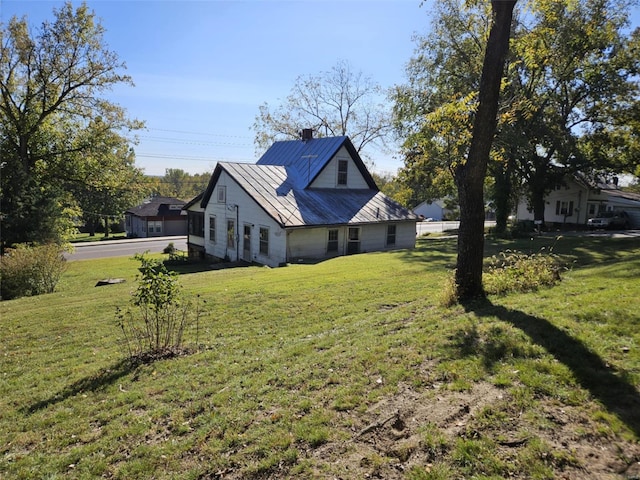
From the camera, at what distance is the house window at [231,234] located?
2327 cm

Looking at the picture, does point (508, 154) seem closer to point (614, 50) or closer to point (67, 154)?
point (614, 50)

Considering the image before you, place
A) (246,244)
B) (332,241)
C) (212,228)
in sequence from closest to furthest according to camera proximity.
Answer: (332,241)
(246,244)
(212,228)

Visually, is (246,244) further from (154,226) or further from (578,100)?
(154,226)

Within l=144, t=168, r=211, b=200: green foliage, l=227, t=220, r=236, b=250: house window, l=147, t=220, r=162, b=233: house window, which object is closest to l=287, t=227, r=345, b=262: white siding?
l=227, t=220, r=236, b=250: house window

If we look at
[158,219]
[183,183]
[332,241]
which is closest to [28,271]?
[332,241]

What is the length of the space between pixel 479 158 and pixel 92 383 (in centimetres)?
780

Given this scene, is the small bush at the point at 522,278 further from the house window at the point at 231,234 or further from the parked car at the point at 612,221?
the parked car at the point at 612,221

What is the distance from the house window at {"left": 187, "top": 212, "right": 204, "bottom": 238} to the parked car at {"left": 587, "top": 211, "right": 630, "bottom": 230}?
34.7 meters

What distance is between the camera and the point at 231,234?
23625 millimetres

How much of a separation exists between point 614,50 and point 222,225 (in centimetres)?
2752

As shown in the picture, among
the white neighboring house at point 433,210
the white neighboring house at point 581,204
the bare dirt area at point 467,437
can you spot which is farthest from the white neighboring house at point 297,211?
the white neighboring house at point 433,210

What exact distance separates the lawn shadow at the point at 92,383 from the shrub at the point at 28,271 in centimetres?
1169

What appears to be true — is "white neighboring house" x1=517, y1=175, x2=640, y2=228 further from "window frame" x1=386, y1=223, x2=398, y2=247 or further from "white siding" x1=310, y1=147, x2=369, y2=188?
"white siding" x1=310, y1=147, x2=369, y2=188

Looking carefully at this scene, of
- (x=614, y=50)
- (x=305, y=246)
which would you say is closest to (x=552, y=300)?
(x=305, y=246)
